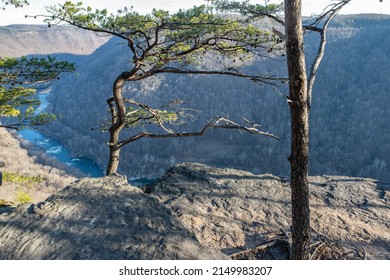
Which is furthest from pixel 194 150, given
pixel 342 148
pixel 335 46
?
pixel 335 46

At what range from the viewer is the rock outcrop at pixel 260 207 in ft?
19.6

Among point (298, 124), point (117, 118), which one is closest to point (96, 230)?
point (298, 124)

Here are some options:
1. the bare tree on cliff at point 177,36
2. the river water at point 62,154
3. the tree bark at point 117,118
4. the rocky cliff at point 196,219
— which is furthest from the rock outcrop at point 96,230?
the river water at point 62,154

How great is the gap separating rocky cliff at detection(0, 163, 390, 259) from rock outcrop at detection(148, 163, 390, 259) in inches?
0.8

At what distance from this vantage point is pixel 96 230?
4211 millimetres

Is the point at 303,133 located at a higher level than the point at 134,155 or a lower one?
higher

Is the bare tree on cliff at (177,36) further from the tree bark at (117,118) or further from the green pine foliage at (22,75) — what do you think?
the green pine foliage at (22,75)

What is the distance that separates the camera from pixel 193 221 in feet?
20.1

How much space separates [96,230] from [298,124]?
2.90 metres

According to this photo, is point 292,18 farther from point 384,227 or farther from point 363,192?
point 363,192

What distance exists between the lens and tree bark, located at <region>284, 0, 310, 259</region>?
3861 millimetres

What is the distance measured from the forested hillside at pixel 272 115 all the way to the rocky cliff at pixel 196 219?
57.8m
